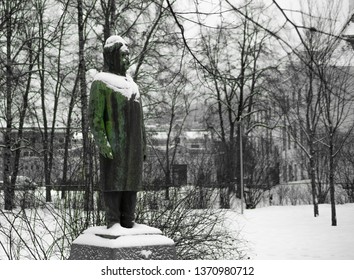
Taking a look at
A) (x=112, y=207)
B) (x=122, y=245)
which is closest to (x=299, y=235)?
(x=112, y=207)

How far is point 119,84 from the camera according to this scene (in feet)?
17.9

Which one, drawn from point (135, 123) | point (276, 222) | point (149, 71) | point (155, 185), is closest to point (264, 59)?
point (149, 71)

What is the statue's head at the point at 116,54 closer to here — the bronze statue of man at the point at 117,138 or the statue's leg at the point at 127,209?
the bronze statue of man at the point at 117,138

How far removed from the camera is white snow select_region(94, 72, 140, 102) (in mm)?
5413

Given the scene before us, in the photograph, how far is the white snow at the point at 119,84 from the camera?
5.41 meters

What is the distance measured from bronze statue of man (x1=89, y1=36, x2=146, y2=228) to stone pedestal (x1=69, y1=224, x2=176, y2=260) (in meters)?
0.20

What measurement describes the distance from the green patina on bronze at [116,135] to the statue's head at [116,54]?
31cm

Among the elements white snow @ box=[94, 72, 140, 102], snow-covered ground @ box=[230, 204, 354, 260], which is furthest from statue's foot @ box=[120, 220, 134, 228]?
snow-covered ground @ box=[230, 204, 354, 260]

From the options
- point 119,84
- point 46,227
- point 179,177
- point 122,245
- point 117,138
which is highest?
point 119,84

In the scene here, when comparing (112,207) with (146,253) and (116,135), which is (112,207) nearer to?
(146,253)

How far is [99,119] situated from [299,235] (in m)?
11.5

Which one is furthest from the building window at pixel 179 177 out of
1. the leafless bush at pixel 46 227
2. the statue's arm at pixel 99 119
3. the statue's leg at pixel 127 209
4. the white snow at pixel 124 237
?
the statue's arm at pixel 99 119

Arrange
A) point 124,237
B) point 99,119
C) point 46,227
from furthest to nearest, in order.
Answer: point 46,227 < point 99,119 < point 124,237

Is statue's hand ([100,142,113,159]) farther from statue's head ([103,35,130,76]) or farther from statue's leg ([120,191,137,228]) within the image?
statue's head ([103,35,130,76])
